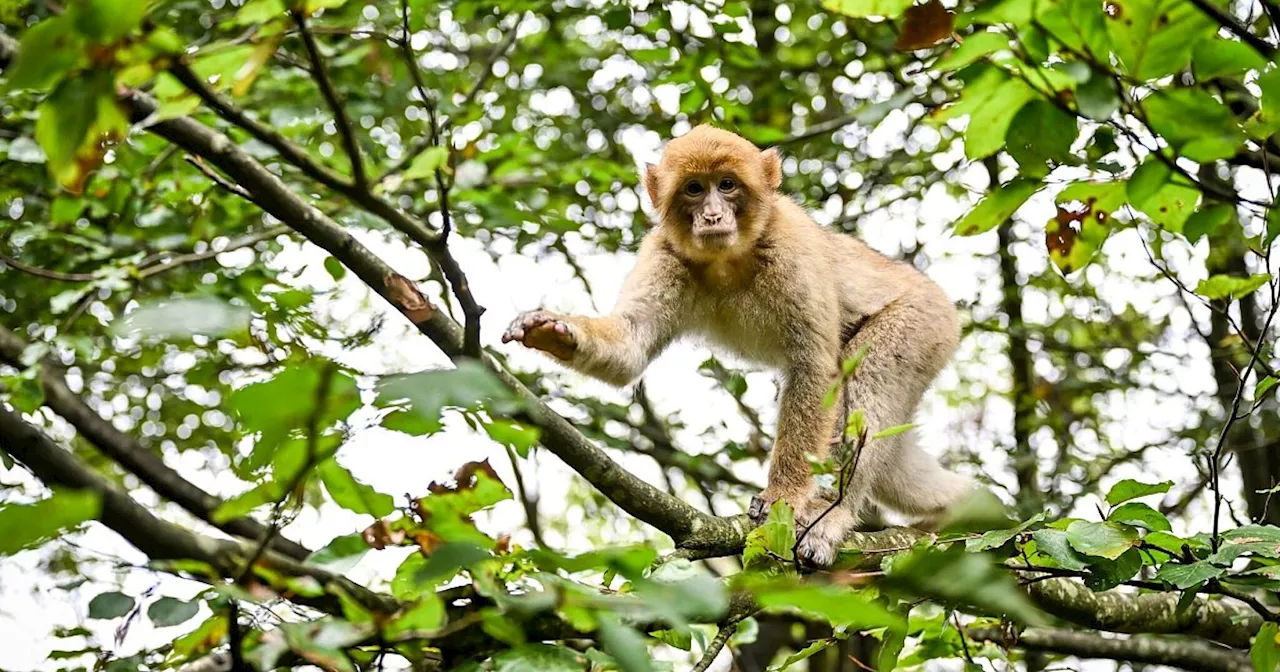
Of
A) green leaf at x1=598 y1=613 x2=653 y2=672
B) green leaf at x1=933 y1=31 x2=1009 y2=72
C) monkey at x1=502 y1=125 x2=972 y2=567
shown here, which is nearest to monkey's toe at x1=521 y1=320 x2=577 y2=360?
monkey at x1=502 y1=125 x2=972 y2=567

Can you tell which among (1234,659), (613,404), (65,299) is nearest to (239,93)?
(65,299)

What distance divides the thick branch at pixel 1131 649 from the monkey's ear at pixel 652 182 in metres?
3.13

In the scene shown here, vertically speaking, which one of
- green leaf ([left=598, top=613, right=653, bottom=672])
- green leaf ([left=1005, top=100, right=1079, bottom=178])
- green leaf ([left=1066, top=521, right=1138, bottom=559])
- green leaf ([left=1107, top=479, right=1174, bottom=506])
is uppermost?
green leaf ([left=1005, top=100, right=1079, bottom=178])

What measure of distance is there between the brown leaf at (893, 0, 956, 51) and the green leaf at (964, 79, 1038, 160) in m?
0.23

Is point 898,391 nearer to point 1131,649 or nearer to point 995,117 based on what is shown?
point 1131,649

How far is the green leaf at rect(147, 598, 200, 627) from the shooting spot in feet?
7.00

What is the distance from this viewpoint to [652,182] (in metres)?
6.62

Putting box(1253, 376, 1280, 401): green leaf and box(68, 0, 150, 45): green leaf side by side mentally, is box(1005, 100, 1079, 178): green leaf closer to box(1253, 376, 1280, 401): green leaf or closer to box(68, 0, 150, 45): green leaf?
box(1253, 376, 1280, 401): green leaf

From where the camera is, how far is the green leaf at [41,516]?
4.41 ft

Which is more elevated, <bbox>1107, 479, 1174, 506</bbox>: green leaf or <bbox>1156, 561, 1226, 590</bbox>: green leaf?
<bbox>1107, 479, 1174, 506</bbox>: green leaf

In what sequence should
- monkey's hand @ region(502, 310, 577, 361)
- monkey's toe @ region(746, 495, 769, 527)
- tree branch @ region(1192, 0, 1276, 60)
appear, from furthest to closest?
monkey's toe @ region(746, 495, 769, 527) → monkey's hand @ region(502, 310, 577, 361) → tree branch @ region(1192, 0, 1276, 60)

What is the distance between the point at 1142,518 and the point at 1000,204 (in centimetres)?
99

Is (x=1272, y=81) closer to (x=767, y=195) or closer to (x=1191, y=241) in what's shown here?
(x=1191, y=241)

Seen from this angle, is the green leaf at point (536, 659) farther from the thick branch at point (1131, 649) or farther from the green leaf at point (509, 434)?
the thick branch at point (1131, 649)
